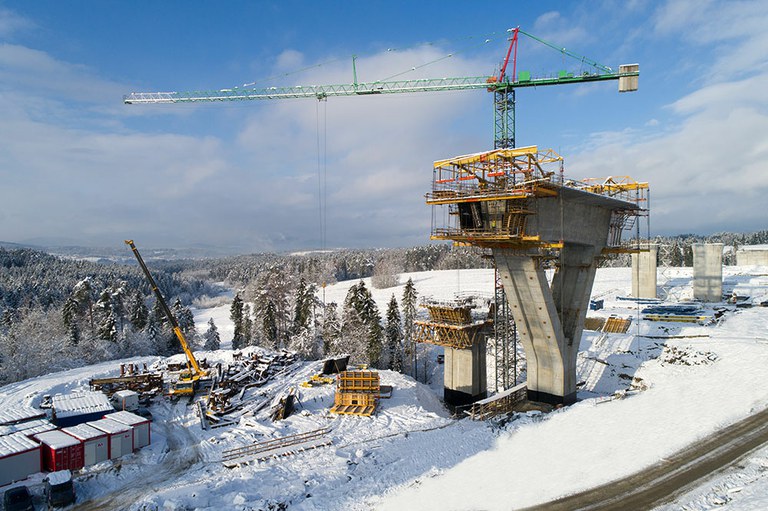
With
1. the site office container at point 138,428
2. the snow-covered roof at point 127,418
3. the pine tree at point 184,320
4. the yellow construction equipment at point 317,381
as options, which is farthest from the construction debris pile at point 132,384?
the pine tree at point 184,320

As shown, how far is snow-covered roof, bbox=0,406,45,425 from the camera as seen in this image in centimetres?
2437

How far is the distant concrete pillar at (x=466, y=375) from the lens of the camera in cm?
3669

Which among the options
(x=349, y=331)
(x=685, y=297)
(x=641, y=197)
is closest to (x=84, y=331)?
(x=349, y=331)

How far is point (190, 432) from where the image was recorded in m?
26.8

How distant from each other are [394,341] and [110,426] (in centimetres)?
3246

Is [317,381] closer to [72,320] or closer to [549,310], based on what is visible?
[549,310]

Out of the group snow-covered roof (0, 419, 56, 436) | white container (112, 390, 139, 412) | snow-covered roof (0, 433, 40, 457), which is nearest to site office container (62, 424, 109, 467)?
snow-covered roof (0, 419, 56, 436)

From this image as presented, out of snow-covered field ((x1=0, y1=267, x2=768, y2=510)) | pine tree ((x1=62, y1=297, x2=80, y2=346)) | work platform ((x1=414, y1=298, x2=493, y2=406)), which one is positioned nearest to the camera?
snow-covered field ((x1=0, y1=267, x2=768, y2=510))

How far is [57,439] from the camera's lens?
836 inches

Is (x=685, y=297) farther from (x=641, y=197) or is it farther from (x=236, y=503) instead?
(x=236, y=503)

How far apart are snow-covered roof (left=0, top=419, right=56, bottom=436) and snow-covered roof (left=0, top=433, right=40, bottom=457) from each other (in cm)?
59

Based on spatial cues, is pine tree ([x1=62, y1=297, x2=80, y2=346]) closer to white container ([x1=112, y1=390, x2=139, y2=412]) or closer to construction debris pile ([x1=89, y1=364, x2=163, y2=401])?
construction debris pile ([x1=89, y1=364, x2=163, y2=401])

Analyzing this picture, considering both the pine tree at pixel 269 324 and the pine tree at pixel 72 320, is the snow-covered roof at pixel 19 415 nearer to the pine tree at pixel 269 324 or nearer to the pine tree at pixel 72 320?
the pine tree at pixel 72 320

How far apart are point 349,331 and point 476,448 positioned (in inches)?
1402
